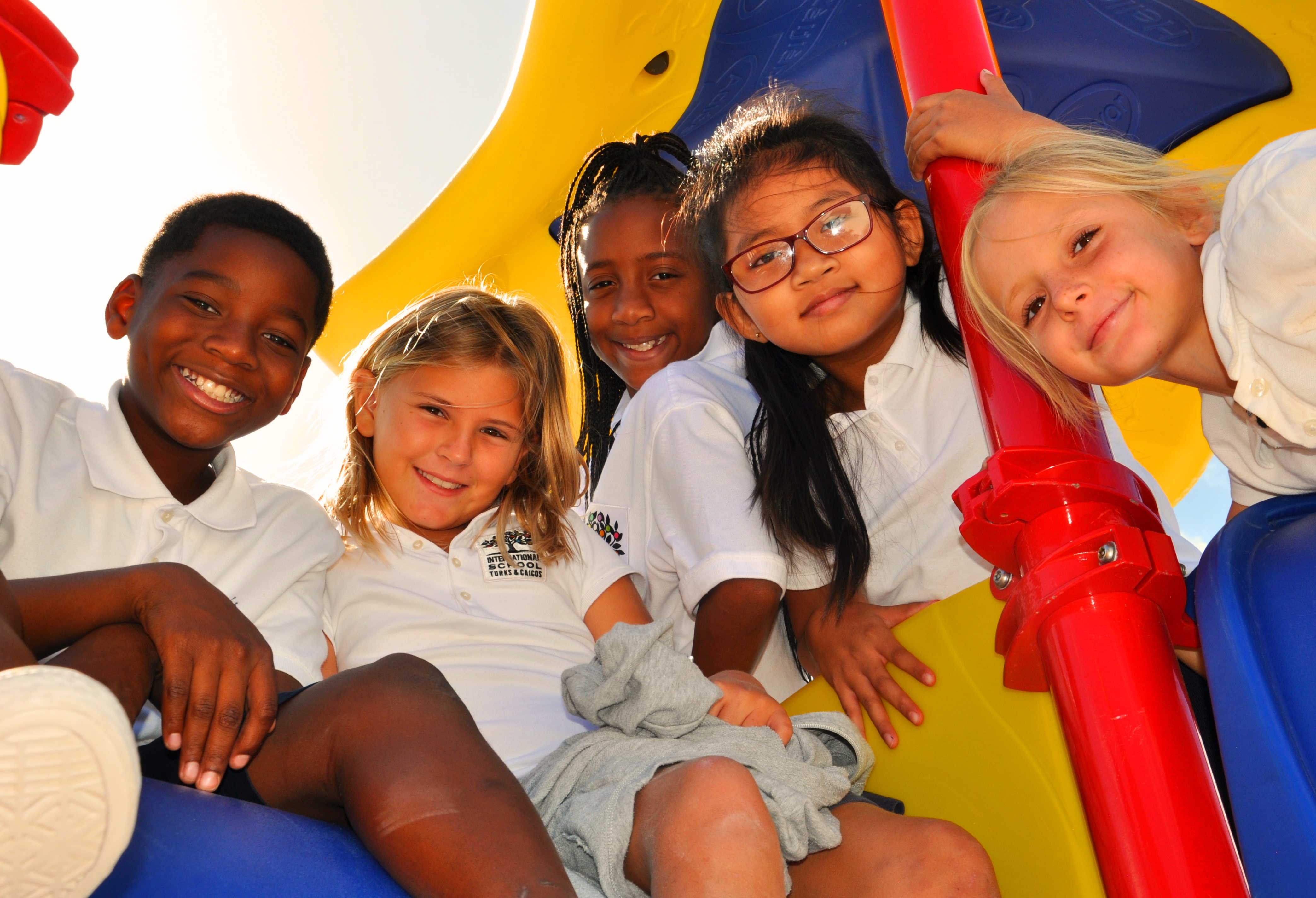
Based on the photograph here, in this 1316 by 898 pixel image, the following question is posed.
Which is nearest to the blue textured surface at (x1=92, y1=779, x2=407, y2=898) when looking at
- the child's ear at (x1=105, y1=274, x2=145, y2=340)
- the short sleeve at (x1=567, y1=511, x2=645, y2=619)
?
the short sleeve at (x1=567, y1=511, x2=645, y2=619)

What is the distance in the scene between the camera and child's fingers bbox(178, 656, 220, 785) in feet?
2.20

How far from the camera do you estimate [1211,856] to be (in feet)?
2.05

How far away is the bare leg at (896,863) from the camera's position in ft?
2.32

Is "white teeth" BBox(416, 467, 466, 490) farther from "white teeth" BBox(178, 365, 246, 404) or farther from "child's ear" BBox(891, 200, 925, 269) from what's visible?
"child's ear" BBox(891, 200, 925, 269)

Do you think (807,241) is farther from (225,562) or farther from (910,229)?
(225,562)

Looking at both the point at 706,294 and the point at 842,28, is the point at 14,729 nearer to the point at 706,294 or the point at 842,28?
the point at 706,294

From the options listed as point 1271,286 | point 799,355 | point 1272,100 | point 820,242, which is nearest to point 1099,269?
point 1271,286

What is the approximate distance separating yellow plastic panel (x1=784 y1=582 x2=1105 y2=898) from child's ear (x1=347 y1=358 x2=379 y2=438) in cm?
63

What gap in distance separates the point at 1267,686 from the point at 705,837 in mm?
350

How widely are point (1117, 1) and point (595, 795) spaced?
1732mm

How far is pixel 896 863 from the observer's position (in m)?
0.73

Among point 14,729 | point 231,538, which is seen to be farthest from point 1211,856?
point 231,538

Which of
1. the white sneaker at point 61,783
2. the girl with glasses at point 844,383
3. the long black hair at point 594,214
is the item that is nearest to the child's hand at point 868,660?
the girl with glasses at point 844,383

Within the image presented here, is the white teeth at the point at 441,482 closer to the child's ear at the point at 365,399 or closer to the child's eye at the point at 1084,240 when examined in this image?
the child's ear at the point at 365,399
